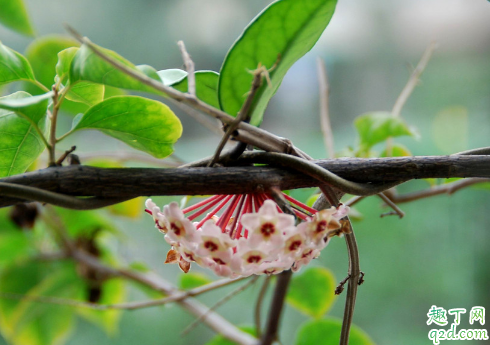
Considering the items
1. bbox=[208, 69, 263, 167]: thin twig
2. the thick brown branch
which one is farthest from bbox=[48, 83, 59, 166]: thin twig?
bbox=[208, 69, 263, 167]: thin twig

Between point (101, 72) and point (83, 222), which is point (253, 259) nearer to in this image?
point (101, 72)

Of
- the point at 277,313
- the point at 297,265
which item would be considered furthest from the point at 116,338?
the point at 297,265

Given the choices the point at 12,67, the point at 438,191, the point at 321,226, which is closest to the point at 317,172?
the point at 321,226

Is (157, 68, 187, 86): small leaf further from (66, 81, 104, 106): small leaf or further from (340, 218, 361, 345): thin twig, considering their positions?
(340, 218, 361, 345): thin twig

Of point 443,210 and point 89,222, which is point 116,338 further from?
point 443,210

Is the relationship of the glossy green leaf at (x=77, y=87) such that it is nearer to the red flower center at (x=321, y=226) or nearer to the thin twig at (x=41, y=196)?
the thin twig at (x=41, y=196)
